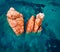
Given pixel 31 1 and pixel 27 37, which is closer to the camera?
pixel 27 37

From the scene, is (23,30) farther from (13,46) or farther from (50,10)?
(50,10)

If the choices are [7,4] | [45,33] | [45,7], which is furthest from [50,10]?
[7,4]

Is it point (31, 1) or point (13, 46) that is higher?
point (31, 1)
